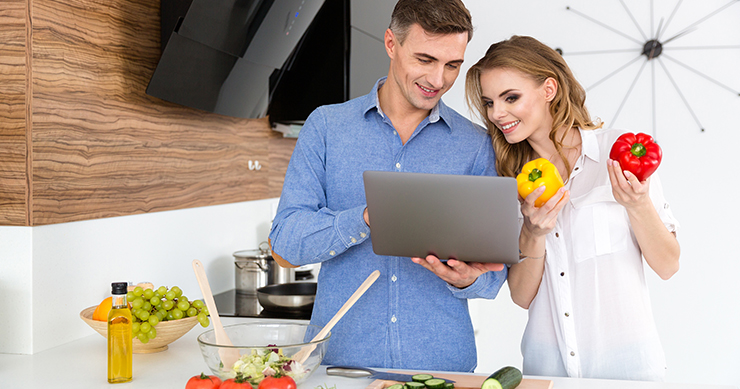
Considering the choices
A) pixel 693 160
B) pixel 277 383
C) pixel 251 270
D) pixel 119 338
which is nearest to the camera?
pixel 277 383

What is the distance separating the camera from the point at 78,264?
1703 mm

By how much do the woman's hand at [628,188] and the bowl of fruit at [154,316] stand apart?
1099 millimetres

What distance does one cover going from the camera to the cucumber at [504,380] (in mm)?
1080

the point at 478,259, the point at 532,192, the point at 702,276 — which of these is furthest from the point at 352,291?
the point at 702,276

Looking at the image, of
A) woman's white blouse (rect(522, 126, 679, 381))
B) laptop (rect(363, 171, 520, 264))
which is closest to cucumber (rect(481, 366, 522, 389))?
laptop (rect(363, 171, 520, 264))

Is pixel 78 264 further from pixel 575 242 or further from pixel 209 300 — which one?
pixel 575 242

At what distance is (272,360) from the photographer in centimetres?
114

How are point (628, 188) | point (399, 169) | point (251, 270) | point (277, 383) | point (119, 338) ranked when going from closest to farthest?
point (277, 383) < point (119, 338) < point (628, 188) < point (399, 169) < point (251, 270)

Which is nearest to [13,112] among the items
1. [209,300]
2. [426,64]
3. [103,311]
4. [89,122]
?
[89,122]

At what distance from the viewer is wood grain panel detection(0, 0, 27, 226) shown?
1521mm

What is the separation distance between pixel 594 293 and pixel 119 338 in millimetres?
1143

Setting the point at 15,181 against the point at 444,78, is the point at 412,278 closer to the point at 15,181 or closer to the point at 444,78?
the point at 444,78

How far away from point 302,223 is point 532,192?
0.53 metres

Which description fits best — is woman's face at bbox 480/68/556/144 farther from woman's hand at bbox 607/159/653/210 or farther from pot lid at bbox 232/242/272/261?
pot lid at bbox 232/242/272/261
